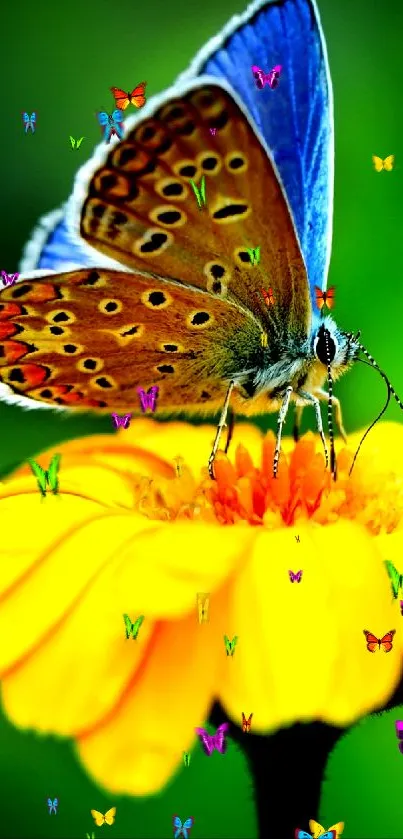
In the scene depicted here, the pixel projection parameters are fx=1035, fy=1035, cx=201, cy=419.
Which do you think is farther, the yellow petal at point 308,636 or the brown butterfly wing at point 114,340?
the brown butterfly wing at point 114,340

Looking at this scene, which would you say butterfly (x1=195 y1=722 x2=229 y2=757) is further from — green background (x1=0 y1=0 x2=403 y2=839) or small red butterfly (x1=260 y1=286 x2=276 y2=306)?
small red butterfly (x1=260 y1=286 x2=276 y2=306)

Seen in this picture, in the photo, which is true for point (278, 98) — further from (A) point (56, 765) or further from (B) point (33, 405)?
(A) point (56, 765)

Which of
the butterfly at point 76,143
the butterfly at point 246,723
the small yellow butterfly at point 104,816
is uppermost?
the butterfly at point 76,143

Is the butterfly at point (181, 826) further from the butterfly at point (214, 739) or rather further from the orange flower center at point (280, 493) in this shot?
the orange flower center at point (280, 493)

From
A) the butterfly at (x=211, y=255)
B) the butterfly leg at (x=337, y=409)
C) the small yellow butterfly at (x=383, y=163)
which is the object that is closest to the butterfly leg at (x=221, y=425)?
the butterfly at (x=211, y=255)

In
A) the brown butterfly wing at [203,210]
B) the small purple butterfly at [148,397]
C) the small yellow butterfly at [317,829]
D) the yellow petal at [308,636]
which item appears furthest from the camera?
the small purple butterfly at [148,397]

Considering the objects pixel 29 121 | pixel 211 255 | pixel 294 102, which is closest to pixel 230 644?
→ pixel 211 255

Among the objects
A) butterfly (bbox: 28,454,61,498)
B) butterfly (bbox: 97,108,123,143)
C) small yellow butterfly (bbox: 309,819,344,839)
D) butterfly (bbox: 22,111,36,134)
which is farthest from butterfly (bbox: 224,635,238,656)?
butterfly (bbox: 22,111,36,134)
